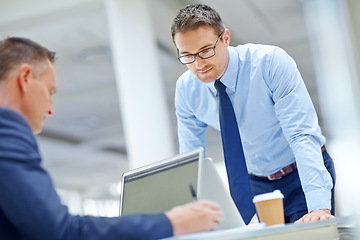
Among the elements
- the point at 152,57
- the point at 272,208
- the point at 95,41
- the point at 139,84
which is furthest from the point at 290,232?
the point at 95,41

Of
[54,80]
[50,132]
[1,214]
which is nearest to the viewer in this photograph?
[1,214]

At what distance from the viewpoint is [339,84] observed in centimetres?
90

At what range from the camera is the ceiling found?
4.79 meters

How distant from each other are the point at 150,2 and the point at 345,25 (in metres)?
4.13

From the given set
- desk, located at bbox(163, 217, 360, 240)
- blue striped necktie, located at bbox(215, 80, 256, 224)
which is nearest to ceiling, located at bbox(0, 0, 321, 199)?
blue striped necktie, located at bbox(215, 80, 256, 224)

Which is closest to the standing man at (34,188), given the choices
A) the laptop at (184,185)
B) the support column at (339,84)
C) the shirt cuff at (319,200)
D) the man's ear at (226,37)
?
the laptop at (184,185)

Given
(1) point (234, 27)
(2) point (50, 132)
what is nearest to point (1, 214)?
(1) point (234, 27)

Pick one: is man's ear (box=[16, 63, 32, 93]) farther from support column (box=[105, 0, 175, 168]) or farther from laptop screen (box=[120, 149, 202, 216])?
support column (box=[105, 0, 175, 168])

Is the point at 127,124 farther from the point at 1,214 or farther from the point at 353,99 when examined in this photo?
the point at 353,99

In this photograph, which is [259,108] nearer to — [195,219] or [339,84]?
[195,219]

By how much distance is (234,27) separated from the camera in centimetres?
584

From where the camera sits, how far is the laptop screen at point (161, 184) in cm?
132

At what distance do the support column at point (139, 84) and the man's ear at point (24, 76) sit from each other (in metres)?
2.92

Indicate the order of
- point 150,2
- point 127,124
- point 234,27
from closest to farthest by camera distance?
point 127,124 → point 150,2 → point 234,27
